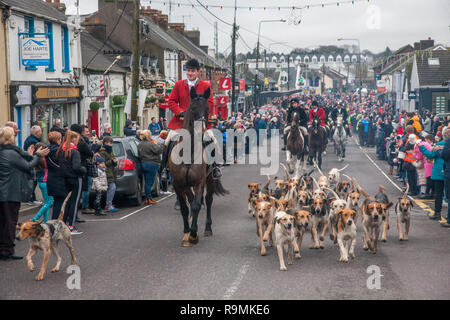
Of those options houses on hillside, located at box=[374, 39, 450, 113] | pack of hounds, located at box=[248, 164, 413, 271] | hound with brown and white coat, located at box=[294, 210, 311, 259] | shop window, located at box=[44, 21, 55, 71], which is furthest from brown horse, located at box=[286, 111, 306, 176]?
houses on hillside, located at box=[374, 39, 450, 113]

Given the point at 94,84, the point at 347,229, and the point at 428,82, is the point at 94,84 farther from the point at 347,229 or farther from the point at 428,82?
the point at 428,82

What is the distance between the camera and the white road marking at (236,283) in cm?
769

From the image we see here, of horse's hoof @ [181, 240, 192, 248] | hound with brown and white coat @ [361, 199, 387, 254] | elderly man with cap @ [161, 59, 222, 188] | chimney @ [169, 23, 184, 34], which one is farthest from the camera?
chimney @ [169, 23, 184, 34]

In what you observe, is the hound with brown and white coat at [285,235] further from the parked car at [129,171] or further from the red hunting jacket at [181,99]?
the parked car at [129,171]

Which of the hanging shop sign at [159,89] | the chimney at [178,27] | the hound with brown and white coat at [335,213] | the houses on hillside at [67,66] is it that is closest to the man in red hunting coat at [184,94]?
the hound with brown and white coat at [335,213]

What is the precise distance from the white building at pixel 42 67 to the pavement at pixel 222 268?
886 cm

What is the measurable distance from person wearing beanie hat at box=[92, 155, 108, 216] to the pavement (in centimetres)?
89

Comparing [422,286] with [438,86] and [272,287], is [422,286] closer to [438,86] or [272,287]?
[272,287]

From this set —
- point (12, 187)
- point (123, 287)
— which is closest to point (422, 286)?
point (123, 287)

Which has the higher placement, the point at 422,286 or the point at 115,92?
the point at 115,92

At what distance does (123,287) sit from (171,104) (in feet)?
15.7

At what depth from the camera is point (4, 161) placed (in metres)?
10.0

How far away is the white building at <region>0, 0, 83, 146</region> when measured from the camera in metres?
20.7

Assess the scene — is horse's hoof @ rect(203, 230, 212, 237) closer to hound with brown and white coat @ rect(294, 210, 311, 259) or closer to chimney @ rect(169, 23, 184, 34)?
hound with brown and white coat @ rect(294, 210, 311, 259)
